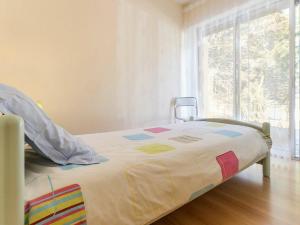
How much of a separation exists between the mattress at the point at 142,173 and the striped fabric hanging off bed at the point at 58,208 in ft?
0.08

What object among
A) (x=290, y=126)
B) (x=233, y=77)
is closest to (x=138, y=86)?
(x=233, y=77)

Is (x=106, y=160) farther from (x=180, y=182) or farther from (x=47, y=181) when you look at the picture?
(x=180, y=182)

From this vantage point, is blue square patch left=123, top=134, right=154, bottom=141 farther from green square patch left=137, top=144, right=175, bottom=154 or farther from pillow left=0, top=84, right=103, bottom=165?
pillow left=0, top=84, right=103, bottom=165

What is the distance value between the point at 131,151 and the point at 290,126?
2077 mm

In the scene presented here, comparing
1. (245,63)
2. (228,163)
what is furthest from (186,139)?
(245,63)

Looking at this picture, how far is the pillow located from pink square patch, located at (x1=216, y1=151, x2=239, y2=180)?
Result: 0.82 m

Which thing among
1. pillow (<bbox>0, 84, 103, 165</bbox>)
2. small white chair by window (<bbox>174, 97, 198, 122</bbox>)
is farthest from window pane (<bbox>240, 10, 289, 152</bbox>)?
pillow (<bbox>0, 84, 103, 165</bbox>)

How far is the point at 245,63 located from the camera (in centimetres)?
262

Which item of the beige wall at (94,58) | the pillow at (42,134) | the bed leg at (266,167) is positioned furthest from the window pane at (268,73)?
the pillow at (42,134)

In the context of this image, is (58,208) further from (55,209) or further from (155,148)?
(155,148)

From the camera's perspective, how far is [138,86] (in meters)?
2.94

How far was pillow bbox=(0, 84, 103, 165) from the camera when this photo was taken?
0.73 m

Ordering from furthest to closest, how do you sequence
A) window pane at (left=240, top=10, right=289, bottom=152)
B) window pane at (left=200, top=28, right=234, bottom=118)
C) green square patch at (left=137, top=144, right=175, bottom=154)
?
window pane at (left=200, top=28, right=234, bottom=118), window pane at (left=240, top=10, right=289, bottom=152), green square patch at (left=137, top=144, right=175, bottom=154)

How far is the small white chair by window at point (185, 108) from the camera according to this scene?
3244mm
